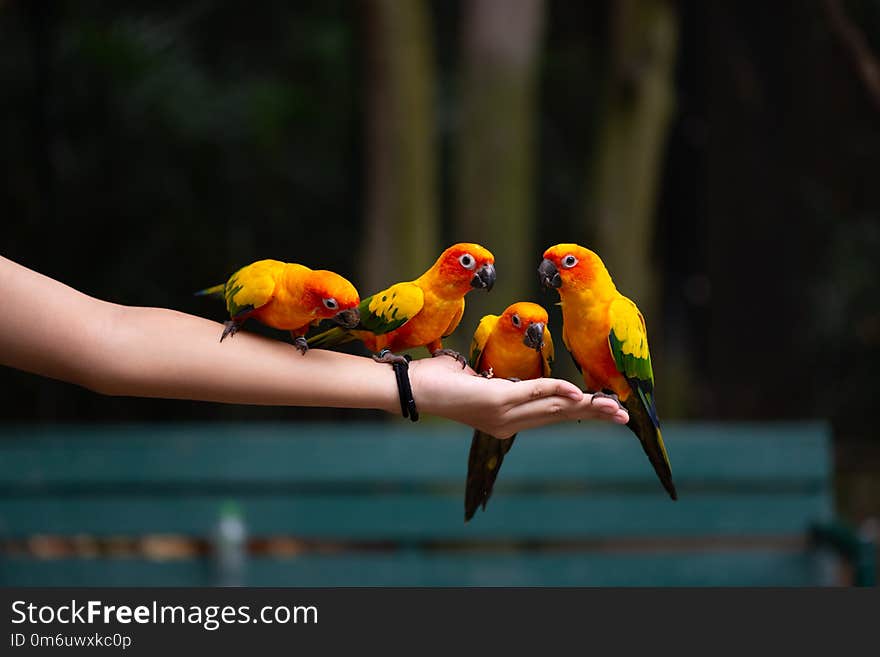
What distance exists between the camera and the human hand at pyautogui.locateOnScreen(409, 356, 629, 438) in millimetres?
907

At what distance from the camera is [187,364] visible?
97cm

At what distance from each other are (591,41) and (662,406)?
1.38 meters

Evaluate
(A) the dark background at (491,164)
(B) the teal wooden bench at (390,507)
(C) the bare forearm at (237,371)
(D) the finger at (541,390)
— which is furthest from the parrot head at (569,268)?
(B) the teal wooden bench at (390,507)

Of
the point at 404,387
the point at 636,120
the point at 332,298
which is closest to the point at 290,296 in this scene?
the point at 332,298

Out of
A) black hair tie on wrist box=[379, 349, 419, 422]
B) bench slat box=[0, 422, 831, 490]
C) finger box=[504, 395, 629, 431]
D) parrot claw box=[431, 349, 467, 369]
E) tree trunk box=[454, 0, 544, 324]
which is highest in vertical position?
tree trunk box=[454, 0, 544, 324]

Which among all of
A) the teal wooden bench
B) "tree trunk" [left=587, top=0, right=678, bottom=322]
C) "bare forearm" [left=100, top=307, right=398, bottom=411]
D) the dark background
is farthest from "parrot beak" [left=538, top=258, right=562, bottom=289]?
"tree trunk" [left=587, top=0, right=678, bottom=322]

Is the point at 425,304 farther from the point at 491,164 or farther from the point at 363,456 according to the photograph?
the point at 363,456

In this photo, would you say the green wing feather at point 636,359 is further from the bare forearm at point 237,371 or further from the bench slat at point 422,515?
the bench slat at point 422,515

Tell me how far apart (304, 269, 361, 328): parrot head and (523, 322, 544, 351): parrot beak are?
15cm

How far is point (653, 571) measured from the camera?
8.66ft

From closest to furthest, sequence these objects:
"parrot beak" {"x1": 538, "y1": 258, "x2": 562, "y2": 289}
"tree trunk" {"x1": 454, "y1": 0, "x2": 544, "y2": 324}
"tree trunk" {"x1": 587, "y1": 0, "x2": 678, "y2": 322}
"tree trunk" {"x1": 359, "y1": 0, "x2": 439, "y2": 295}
A: 1. "parrot beak" {"x1": 538, "y1": 258, "x2": 562, "y2": 289}
2. "tree trunk" {"x1": 454, "y1": 0, "x2": 544, "y2": 324}
3. "tree trunk" {"x1": 359, "y1": 0, "x2": 439, "y2": 295}
4. "tree trunk" {"x1": 587, "y1": 0, "x2": 678, "y2": 322}

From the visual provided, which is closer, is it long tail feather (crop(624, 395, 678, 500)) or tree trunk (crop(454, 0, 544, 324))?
long tail feather (crop(624, 395, 678, 500))

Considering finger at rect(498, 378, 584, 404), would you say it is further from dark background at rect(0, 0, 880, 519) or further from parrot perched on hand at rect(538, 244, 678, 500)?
dark background at rect(0, 0, 880, 519)

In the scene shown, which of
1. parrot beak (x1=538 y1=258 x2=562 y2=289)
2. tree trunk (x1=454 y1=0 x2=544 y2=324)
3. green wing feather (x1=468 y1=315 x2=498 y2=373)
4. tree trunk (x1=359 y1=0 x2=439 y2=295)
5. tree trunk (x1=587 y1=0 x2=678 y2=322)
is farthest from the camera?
tree trunk (x1=587 y1=0 x2=678 y2=322)
